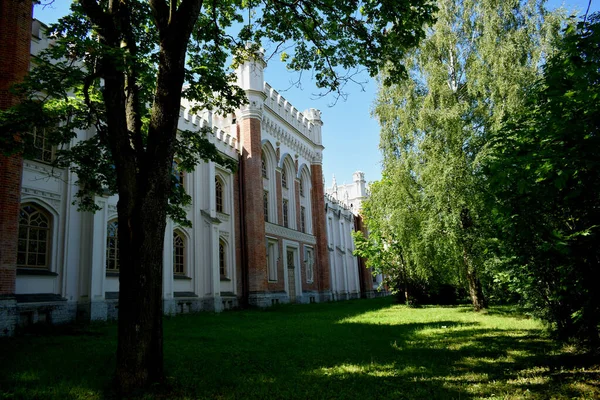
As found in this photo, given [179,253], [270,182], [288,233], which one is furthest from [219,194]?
[288,233]

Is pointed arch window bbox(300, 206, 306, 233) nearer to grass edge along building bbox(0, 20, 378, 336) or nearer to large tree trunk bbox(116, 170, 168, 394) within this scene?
grass edge along building bbox(0, 20, 378, 336)

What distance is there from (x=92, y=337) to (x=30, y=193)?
17.0ft

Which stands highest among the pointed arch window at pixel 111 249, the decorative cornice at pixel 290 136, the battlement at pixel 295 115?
the battlement at pixel 295 115

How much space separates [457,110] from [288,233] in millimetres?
14695

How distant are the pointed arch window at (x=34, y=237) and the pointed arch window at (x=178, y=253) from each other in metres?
6.43

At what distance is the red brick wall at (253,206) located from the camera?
2258cm

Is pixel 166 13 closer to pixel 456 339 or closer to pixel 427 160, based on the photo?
pixel 456 339

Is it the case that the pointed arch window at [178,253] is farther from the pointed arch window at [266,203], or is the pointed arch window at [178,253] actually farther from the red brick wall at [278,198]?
the red brick wall at [278,198]

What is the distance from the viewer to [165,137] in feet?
19.6

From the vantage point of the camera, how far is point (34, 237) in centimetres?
1242

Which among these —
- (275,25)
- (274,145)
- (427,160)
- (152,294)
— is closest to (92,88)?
(275,25)

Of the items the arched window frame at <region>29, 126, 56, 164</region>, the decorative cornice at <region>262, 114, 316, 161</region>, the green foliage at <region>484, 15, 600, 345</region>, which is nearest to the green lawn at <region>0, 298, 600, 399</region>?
the green foliage at <region>484, 15, 600, 345</region>

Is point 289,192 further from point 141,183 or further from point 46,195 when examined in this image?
point 141,183

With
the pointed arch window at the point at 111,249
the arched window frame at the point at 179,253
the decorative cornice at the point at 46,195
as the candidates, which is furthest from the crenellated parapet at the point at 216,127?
the decorative cornice at the point at 46,195
